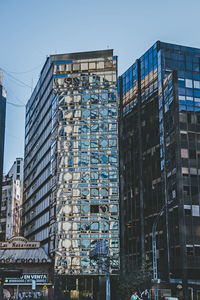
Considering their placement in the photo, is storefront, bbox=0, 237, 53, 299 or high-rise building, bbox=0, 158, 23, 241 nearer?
storefront, bbox=0, 237, 53, 299

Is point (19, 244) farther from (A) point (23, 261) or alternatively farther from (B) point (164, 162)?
(B) point (164, 162)

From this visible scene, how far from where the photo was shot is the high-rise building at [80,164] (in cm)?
7425

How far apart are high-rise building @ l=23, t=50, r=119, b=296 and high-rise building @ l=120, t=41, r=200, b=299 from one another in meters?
7.73

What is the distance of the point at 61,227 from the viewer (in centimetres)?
7494

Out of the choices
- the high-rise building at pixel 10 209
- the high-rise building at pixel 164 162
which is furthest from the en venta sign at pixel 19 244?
the high-rise building at pixel 10 209

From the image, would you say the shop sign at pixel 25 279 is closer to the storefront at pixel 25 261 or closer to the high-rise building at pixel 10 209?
the storefront at pixel 25 261

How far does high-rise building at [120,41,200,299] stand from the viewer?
74.8 meters

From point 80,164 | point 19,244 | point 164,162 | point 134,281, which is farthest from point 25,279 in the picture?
point 164,162

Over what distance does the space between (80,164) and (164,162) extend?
48.8 feet

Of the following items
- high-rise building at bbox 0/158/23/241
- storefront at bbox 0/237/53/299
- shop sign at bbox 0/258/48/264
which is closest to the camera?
storefront at bbox 0/237/53/299

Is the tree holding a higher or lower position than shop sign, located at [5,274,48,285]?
lower

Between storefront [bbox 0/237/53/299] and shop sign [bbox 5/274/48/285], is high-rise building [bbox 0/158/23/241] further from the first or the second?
shop sign [bbox 5/274/48/285]

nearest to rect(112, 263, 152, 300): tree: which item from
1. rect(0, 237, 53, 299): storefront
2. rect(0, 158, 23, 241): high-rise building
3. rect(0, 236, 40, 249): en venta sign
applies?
rect(0, 237, 53, 299): storefront

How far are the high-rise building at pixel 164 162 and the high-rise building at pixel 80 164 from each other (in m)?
7.73
